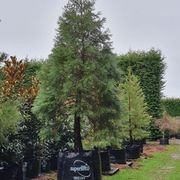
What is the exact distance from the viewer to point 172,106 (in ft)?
112

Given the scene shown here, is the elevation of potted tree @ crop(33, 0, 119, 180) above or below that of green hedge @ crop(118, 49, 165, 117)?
below

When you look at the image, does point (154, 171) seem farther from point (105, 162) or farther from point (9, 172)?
point (9, 172)

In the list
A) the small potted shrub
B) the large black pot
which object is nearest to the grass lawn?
the large black pot

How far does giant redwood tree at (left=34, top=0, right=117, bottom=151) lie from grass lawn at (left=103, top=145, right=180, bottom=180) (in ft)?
10.3

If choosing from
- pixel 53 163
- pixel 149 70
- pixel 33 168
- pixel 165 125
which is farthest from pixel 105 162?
pixel 149 70

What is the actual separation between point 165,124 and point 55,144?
1398 cm

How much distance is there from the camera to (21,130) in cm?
1180

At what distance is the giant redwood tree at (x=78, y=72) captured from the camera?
943cm

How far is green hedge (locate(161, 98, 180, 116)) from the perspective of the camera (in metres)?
34.1

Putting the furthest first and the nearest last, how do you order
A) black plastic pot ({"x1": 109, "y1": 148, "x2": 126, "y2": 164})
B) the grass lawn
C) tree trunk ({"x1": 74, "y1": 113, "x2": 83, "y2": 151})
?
1. black plastic pot ({"x1": 109, "y1": 148, "x2": 126, "y2": 164})
2. the grass lawn
3. tree trunk ({"x1": 74, "y1": 113, "x2": 83, "y2": 151})

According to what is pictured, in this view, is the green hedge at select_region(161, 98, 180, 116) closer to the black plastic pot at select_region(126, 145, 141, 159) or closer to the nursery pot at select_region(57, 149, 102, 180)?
the black plastic pot at select_region(126, 145, 141, 159)

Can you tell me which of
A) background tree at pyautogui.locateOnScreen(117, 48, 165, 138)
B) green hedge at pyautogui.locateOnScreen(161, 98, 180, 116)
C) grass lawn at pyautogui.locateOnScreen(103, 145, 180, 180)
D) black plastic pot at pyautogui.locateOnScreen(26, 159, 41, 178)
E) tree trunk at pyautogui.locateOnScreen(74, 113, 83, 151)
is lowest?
grass lawn at pyautogui.locateOnScreen(103, 145, 180, 180)

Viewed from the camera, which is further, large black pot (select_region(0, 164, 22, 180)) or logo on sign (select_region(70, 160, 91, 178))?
large black pot (select_region(0, 164, 22, 180))

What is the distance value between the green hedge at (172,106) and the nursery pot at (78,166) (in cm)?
2556
